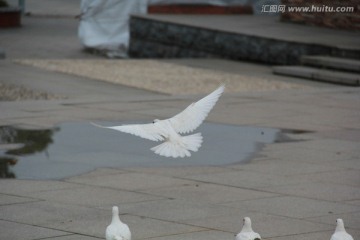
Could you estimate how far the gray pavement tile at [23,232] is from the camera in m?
7.63

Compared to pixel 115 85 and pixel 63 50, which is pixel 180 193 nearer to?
pixel 115 85

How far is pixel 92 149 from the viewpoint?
1159 cm

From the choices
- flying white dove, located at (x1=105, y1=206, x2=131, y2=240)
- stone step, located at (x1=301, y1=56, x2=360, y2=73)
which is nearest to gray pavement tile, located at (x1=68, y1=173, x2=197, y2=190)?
flying white dove, located at (x1=105, y1=206, x2=131, y2=240)

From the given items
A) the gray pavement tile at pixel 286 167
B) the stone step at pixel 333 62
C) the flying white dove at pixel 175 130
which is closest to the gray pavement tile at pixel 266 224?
the flying white dove at pixel 175 130

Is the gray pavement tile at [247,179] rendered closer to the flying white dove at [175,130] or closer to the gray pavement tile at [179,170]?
the gray pavement tile at [179,170]

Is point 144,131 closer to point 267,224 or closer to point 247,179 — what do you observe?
point 267,224

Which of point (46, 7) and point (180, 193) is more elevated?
point (180, 193)

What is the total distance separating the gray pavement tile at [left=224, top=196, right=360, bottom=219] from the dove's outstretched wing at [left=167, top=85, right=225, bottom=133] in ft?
4.78

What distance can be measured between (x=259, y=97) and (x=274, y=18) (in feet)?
30.9

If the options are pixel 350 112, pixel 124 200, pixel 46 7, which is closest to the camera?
pixel 124 200

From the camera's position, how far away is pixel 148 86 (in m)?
17.6

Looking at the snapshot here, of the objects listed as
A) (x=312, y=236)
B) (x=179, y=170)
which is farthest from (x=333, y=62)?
(x=312, y=236)

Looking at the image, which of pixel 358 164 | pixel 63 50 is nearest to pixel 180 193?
pixel 358 164

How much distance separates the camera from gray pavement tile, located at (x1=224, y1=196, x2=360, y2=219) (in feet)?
28.6
